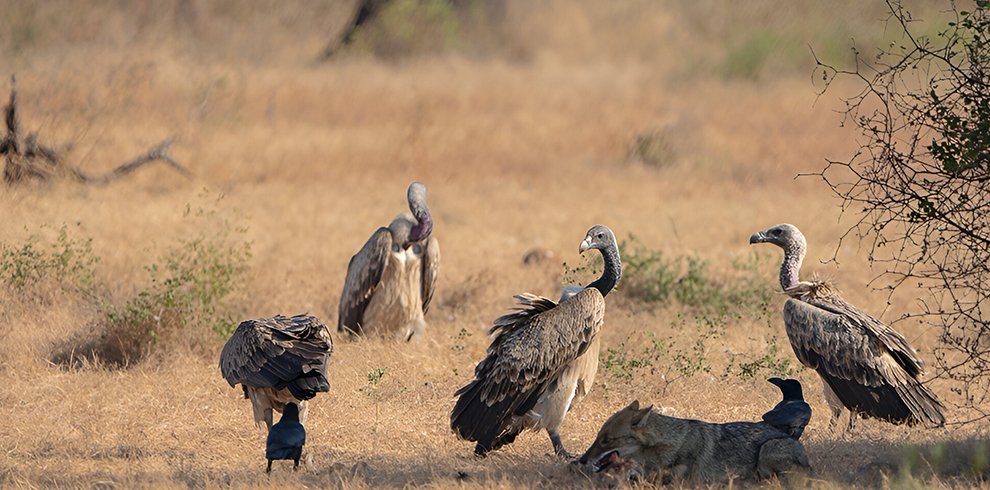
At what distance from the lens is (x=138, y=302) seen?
29.4 feet

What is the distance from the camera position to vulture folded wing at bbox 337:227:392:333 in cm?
970

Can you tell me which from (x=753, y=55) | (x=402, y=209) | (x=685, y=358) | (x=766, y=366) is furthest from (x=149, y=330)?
(x=753, y=55)

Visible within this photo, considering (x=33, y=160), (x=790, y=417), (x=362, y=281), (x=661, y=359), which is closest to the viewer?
(x=790, y=417)

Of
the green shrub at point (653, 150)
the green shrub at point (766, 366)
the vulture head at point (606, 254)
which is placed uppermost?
the green shrub at point (653, 150)

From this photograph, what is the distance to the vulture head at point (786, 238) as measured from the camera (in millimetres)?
7867

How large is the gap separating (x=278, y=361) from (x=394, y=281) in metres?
3.51

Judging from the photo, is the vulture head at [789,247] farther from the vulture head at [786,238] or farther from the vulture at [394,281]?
the vulture at [394,281]

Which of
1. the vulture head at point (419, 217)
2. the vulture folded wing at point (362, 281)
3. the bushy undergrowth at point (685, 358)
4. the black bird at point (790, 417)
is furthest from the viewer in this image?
the vulture head at point (419, 217)

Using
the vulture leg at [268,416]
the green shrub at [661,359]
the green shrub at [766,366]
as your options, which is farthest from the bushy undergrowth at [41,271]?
the green shrub at [766,366]

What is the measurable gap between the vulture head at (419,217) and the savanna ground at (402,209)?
780 mm

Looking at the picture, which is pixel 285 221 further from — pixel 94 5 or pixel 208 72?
pixel 94 5

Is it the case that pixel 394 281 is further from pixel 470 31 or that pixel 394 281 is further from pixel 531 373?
pixel 470 31

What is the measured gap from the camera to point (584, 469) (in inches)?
225

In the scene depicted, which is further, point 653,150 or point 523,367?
point 653,150
